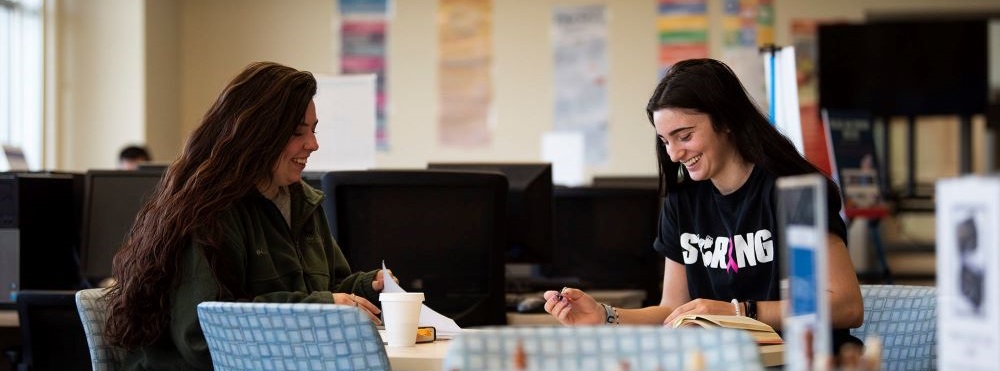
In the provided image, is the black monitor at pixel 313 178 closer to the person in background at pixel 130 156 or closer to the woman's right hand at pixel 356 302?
the woman's right hand at pixel 356 302

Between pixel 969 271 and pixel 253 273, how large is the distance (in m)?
1.45

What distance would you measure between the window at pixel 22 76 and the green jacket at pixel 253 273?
522cm

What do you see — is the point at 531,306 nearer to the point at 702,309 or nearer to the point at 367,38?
the point at 702,309

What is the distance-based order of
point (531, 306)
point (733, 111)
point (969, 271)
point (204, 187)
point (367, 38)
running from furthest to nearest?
1. point (367, 38)
2. point (531, 306)
3. point (733, 111)
4. point (204, 187)
5. point (969, 271)

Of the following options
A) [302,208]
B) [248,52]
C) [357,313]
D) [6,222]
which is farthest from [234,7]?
[357,313]

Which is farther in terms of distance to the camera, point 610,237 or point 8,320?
point 610,237

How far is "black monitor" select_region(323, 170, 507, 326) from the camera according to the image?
11.5 feet

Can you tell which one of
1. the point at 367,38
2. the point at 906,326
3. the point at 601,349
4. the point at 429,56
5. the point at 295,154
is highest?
the point at 367,38

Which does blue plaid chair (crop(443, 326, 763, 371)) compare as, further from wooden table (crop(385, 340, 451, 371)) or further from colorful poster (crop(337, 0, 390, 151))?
colorful poster (crop(337, 0, 390, 151))

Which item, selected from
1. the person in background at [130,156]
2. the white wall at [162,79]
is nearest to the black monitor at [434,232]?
the person in background at [130,156]

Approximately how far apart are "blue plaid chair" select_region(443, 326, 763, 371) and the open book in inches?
28.0

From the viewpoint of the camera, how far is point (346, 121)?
13.7 ft

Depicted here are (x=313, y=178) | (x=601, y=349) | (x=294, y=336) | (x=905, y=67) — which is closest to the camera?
(x=601, y=349)

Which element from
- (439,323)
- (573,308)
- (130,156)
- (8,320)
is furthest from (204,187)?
(130,156)
